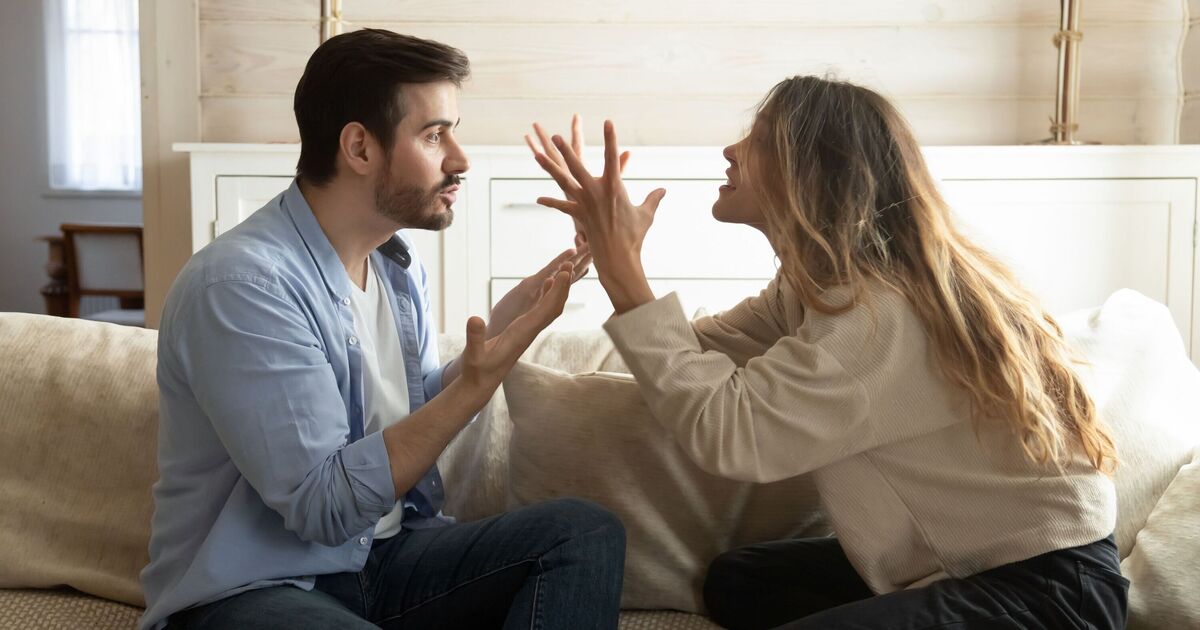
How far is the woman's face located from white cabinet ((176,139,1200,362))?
1282mm

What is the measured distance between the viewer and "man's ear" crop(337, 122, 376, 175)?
4.85 feet

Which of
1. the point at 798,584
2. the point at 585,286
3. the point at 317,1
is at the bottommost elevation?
the point at 798,584

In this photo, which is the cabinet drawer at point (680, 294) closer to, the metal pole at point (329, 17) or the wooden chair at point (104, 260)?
the metal pole at point (329, 17)

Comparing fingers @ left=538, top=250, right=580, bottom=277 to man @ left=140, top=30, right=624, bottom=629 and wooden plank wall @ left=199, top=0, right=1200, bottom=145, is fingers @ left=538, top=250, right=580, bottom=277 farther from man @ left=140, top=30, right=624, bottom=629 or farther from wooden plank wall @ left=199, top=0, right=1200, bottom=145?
wooden plank wall @ left=199, top=0, right=1200, bottom=145

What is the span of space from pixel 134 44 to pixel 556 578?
613cm

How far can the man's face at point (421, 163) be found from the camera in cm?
149

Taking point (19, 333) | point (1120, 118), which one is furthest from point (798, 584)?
point (1120, 118)

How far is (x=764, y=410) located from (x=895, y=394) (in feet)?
0.48

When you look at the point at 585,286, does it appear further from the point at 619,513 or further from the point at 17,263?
the point at 17,263

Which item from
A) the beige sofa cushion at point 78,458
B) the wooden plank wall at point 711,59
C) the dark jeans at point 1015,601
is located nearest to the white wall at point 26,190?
the wooden plank wall at point 711,59

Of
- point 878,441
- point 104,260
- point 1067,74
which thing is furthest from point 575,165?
point 104,260

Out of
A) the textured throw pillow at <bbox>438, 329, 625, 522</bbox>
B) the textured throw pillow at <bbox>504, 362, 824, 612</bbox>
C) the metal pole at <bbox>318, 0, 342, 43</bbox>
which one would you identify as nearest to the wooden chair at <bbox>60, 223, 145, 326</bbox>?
the metal pole at <bbox>318, 0, 342, 43</bbox>

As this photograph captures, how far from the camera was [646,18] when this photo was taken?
321cm

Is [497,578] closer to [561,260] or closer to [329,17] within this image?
[561,260]
